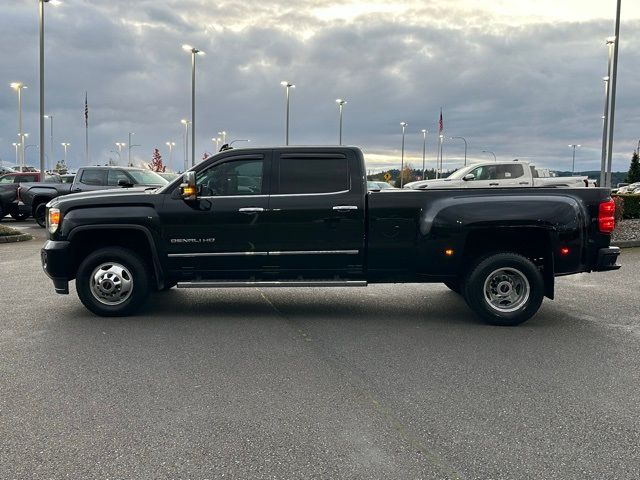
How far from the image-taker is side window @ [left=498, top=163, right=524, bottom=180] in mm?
20797

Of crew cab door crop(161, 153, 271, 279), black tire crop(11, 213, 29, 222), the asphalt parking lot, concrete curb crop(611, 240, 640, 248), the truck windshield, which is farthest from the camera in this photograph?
black tire crop(11, 213, 29, 222)

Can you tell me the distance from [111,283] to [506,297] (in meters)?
4.61

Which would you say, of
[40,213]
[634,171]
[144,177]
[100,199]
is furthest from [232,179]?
[634,171]

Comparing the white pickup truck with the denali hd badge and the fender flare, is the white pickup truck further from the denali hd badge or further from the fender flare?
the fender flare

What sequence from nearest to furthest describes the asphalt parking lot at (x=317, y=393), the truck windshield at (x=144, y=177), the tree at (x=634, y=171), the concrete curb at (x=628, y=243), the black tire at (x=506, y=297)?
the asphalt parking lot at (x=317, y=393) → the black tire at (x=506, y=297) → the concrete curb at (x=628, y=243) → the truck windshield at (x=144, y=177) → the tree at (x=634, y=171)

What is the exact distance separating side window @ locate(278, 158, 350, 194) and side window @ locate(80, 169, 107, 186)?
12865 mm

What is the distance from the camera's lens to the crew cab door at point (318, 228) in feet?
23.3

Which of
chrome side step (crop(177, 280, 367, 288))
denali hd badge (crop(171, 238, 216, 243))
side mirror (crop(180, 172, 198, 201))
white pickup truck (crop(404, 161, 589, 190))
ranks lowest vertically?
chrome side step (crop(177, 280, 367, 288))

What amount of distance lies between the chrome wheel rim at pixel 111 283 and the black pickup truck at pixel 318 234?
1 centimetres

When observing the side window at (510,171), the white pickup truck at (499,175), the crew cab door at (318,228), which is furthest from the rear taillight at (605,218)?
the side window at (510,171)

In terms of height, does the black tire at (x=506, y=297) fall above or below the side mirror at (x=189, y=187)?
below

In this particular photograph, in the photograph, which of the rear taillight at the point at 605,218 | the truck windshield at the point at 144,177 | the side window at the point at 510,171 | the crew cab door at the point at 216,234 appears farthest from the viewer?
the side window at the point at 510,171

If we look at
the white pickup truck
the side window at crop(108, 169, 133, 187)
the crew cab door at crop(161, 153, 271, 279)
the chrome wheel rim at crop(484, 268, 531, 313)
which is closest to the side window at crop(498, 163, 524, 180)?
the white pickup truck

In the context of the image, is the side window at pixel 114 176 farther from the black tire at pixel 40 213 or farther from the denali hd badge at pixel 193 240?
the denali hd badge at pixel 193 240
